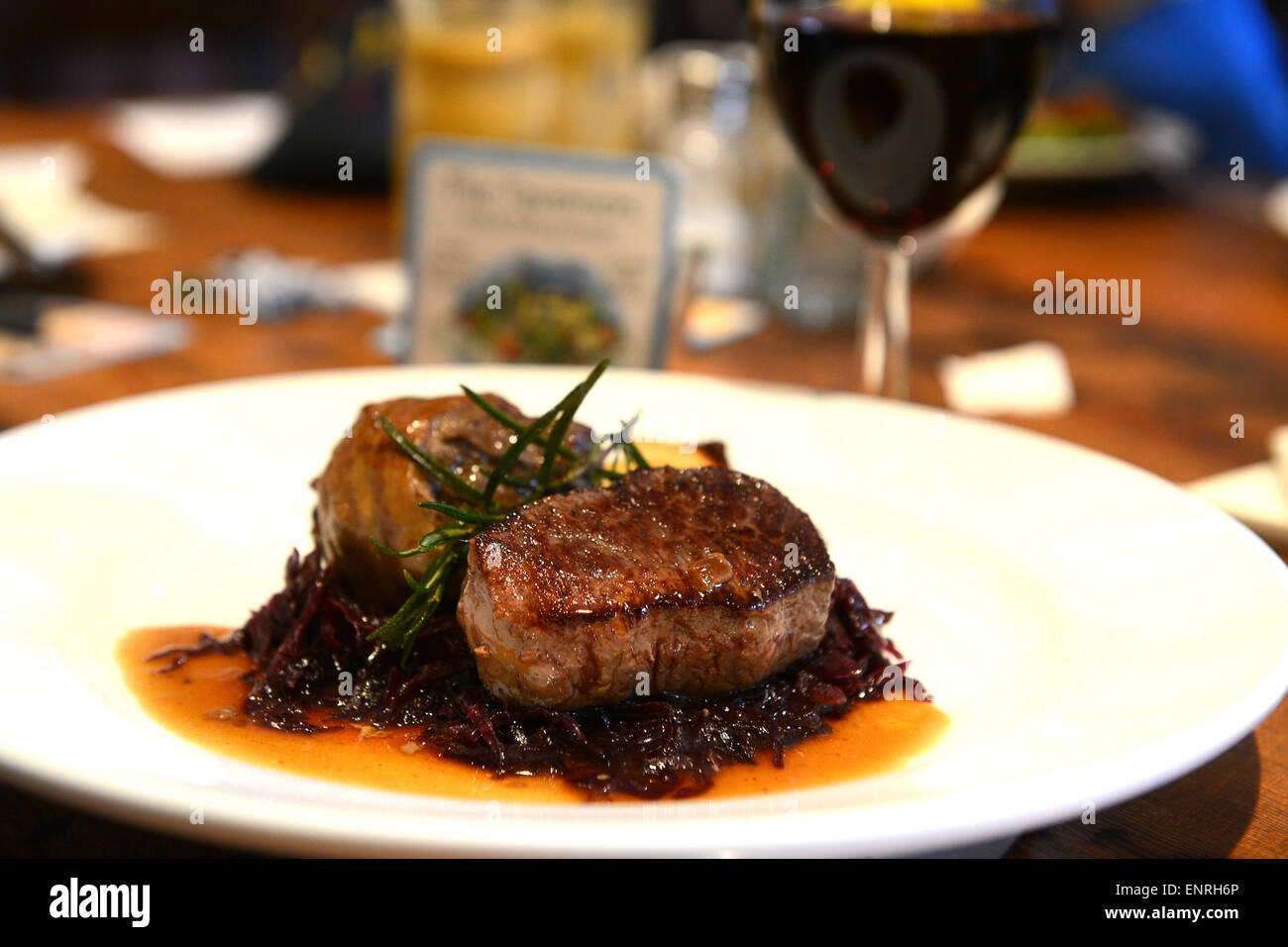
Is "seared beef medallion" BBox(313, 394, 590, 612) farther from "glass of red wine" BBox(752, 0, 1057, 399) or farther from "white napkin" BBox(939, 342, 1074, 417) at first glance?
"white napkin" BBox(939, 342, 1074, 417)

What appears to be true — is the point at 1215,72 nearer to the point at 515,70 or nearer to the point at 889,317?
the point at 515,70

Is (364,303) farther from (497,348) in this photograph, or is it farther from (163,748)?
(163,748)

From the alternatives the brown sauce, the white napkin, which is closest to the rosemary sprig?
the brown sauce

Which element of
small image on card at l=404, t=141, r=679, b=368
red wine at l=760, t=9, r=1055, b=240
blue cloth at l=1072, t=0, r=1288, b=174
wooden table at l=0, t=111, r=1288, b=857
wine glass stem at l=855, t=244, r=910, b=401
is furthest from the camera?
blue cloth at l=1072, t=0, r=1288, b=174

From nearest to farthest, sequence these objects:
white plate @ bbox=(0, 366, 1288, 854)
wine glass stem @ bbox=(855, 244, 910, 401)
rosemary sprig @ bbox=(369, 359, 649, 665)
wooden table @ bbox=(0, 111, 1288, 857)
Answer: white plate @ bbox=(0, 366, 1288, 854)
wooden table @ bbox=(0, 111, 1288, 857)
rosemary sprig @ bbox=(369, 359, 649, 665)
wine glass stem @ bbox=(855, 244, 910, 401)

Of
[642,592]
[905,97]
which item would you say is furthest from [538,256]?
[642,592]
